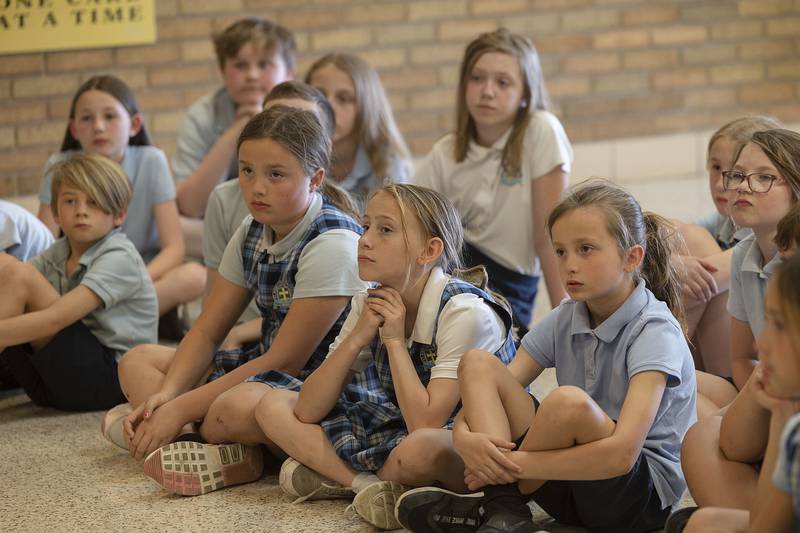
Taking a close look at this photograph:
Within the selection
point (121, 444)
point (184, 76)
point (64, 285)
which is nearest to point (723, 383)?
point (121, 444)

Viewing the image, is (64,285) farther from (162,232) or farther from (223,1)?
(223,1)

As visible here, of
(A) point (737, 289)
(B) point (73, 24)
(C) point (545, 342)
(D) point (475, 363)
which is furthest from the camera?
(B) point (73, 24)

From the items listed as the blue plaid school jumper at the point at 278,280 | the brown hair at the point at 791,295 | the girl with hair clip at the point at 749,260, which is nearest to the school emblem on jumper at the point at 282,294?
the blue plaid school jumper at the point at 278,280

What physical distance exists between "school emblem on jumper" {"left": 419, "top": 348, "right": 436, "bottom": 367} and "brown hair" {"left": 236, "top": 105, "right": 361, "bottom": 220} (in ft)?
1.56

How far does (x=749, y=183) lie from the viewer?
183cm

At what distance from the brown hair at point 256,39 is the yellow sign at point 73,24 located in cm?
109

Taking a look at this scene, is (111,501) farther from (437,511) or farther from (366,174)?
(366,174)

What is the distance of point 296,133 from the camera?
2086 mm

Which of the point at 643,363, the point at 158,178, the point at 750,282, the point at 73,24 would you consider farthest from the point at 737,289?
the point at 73,24

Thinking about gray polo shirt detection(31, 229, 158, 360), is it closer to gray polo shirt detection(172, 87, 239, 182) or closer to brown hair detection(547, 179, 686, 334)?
gray polo shirt detection(172, 87, 239, 182)

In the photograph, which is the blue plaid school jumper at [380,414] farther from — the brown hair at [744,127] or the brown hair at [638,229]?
the brown hair at [744,127]

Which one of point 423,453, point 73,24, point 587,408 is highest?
point 73,24

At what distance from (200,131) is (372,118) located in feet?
2.42

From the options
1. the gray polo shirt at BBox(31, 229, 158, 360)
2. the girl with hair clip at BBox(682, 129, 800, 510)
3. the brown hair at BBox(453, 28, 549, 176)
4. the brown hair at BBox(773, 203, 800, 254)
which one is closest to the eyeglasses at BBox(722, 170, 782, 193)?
the girl with hair clip at BBox(682, 129, 800, 510)
